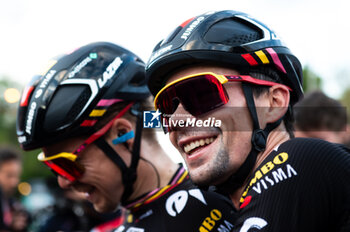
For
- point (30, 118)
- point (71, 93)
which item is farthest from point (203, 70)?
point (30, 118)

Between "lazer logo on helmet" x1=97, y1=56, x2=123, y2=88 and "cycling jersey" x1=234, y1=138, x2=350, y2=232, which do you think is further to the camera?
"lazer logo on helmet" x1=97, y1=56, x2=123, y2=88

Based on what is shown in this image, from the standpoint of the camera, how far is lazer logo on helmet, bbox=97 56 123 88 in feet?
10.6

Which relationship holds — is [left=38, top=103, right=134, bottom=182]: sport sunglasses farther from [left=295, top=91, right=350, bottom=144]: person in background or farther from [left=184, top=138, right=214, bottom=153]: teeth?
[left=295, top=91, right=350, bottom=144]: person in background

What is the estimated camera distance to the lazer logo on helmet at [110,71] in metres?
3.23

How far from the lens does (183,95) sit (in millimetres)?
2400

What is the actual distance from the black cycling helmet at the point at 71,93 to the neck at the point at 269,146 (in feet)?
4.37

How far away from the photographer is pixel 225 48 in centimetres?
237

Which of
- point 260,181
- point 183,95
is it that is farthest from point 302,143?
point 183,95

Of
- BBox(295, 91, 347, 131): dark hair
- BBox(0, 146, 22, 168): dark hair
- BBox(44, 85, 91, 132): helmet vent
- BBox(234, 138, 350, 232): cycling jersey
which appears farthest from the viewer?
BBox(0, 146, 22, 168): dark hair

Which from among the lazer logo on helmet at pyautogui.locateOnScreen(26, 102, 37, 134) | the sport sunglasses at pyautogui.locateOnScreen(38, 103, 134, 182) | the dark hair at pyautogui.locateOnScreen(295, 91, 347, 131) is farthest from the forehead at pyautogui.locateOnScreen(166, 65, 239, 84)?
the dark hair at pyautogui.locateOnScreen(295, 91, 347, 131)

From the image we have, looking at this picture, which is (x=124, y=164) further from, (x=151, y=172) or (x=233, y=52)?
(x=233, y=52)

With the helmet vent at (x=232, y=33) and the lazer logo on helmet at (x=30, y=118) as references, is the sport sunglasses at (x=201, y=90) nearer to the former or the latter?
the helmet vent at (x=232, y=33)

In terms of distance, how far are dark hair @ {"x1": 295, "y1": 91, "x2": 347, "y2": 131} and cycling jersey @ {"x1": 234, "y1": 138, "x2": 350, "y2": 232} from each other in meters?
2.90

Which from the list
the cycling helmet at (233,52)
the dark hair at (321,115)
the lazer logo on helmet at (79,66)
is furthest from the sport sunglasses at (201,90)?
the dark hair at (321,115)
